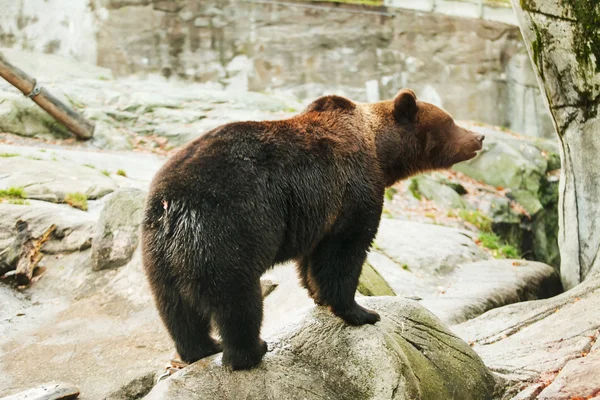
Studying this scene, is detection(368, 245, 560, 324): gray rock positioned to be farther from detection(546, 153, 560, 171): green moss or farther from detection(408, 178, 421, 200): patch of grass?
detection(546, 153, 560, 171): green moss

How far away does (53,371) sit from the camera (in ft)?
21.7

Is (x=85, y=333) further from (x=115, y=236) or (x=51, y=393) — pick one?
(x=51, y=393)

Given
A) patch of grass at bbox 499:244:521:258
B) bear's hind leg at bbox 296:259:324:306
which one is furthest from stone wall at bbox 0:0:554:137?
bear's hind leg at bbox 296:259:324:306

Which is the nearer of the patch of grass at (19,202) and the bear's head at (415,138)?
the bear's head at (415,138)

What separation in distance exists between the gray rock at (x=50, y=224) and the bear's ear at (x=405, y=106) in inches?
202

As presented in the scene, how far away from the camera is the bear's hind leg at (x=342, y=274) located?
16.6 feet

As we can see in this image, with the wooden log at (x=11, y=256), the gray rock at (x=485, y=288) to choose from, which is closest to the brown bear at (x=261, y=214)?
the gray rock at (x=485, y=288)

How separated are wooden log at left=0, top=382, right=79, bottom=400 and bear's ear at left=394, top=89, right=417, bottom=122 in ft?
12.7

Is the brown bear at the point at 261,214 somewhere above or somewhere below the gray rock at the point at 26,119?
above

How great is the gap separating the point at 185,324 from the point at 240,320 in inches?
20.0

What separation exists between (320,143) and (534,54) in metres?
4.61

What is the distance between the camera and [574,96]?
8117 millimetres

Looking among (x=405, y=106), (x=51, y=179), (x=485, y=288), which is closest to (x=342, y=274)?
(x=405, y=106)

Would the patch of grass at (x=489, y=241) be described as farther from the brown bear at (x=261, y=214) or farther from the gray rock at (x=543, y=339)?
the brown bear at (x=261, y=214)
